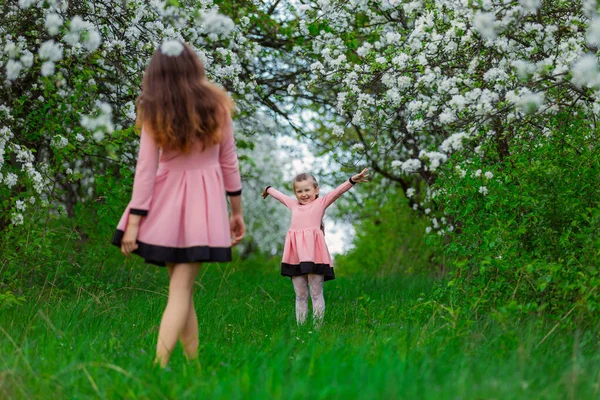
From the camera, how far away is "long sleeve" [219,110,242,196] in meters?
4.22

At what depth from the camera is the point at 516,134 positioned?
5.61 metres

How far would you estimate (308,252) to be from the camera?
6.23m

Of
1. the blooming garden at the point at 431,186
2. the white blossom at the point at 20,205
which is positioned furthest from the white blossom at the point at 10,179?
the white blossom at the point at 20,205

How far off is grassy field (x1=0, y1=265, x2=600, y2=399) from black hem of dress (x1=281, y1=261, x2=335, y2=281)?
1.30ft

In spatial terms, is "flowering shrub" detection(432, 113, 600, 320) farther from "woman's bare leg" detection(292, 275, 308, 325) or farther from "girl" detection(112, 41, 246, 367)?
"girl" detection(112, 41, 246, 367)

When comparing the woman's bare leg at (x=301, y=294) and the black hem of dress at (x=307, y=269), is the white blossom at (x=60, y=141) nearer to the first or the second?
the black hem of dress at (x=307, y=269)

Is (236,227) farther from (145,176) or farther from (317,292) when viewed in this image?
(317,292)

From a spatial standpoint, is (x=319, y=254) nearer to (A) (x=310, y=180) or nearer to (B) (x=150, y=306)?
(A) (x=310, y=180)

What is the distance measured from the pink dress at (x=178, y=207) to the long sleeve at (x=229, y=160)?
3 centimetres

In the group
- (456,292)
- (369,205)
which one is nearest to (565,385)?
(456,292)

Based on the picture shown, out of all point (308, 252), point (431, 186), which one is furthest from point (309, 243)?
point (431, 186)

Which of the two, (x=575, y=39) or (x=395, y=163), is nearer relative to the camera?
(x=575, y=39)

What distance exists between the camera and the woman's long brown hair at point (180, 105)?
4.00 metres

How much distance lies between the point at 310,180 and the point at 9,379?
11.1 feet
